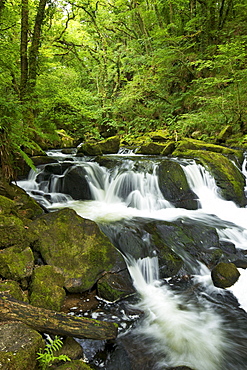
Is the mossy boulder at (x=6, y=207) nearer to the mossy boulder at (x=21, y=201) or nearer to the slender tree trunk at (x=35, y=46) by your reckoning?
the mossy boulder at (x=21, y=201)

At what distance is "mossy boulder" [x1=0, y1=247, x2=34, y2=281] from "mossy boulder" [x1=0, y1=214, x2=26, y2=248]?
126 mm

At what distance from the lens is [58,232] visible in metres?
4.14

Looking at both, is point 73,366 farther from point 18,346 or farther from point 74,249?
point 74,249

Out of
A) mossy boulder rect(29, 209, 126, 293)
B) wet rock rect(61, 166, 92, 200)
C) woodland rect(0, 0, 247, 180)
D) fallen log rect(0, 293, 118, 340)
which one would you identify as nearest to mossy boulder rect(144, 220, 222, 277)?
mossy boulder rect(29, 209, 126, 293)

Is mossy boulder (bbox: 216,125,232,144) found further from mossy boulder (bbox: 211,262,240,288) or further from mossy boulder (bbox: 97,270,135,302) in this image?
mossy boulder (bbox: 97,270,135,302)

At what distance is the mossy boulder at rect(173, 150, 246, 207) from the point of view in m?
7.98

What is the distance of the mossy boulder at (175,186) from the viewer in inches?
290

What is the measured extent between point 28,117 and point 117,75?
1396 centimetres

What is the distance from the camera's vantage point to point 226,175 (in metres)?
8.38

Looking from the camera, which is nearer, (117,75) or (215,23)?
(215,23)

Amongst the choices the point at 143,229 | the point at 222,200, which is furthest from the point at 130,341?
the point at 222,200

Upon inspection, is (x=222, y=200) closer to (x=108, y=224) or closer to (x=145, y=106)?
(x=108, y=224)

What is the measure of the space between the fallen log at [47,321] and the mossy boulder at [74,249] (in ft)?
3.50

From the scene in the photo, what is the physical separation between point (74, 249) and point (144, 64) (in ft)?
51.3
